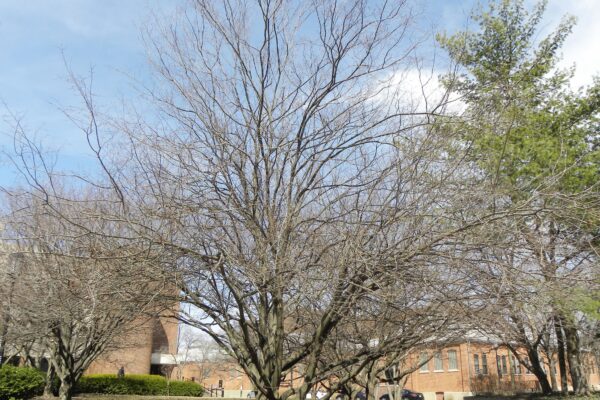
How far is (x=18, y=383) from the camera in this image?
677 inches

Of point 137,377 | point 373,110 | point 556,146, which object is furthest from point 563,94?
point 137,377

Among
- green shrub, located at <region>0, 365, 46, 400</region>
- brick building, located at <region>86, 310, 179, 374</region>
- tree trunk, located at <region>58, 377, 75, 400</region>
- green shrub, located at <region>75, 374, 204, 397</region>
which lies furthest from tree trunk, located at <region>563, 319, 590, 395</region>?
green shrub, located at <region>75, 374, 204, 397</region>

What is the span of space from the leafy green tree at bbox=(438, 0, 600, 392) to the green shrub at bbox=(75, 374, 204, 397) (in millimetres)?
19622

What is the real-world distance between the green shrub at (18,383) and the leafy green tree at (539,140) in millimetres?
16202

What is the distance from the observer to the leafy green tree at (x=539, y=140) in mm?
5426

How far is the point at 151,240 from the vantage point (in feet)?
16.5

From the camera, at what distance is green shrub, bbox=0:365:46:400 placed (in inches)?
661

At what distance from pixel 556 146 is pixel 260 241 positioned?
382 inches

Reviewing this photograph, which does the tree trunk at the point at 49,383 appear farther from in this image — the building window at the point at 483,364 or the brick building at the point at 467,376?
the building window at the point at 483,364

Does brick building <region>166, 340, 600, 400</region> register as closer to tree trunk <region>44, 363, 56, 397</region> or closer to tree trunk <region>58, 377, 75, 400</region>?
tree trunk <region>44, 363, 56, 397</region>

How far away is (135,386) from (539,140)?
80.5 ft

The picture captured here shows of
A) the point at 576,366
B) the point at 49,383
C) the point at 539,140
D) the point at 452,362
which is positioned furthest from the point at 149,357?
the point at 539,140

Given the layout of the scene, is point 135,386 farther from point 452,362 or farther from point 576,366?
point 452,362

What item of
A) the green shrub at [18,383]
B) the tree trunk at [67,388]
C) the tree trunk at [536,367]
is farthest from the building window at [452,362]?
the tree trunk at [67,388]
